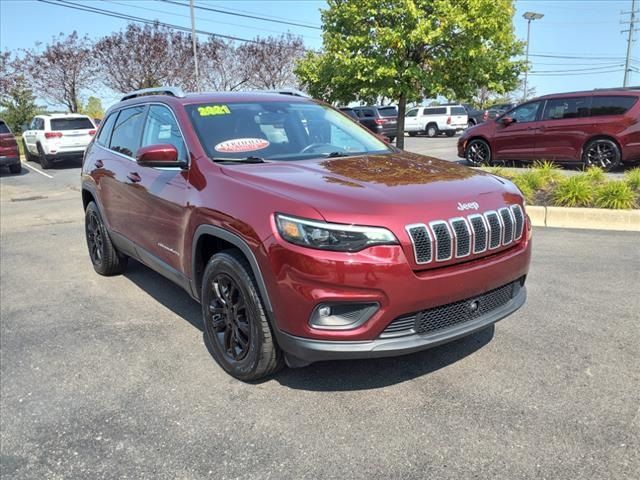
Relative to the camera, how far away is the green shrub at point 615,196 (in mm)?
7180

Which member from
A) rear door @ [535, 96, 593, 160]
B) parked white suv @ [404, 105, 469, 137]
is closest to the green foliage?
parked white suv @ [404, 105, 469, 137]

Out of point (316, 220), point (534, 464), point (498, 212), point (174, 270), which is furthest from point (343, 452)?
point (174, 270)

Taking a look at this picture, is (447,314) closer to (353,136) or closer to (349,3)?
(353,136)

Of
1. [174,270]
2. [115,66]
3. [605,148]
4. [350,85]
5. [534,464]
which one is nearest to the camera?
[534,464]

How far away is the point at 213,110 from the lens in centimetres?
396

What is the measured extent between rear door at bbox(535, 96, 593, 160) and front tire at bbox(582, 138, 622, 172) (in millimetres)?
168

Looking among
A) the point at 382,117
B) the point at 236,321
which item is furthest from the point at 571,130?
the point at 382,117

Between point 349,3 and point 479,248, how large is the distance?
13.0 metres

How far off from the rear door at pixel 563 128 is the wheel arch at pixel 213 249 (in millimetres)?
9921

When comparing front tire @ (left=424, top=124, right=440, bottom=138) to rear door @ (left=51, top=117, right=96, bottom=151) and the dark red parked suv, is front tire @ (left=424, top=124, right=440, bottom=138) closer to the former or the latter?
the dark red parked suv

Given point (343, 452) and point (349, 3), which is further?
point (349, 3)

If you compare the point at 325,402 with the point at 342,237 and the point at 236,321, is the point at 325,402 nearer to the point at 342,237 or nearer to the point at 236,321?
the point at 236,321

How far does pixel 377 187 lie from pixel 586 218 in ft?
17.3

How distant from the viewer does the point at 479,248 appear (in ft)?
9.66
